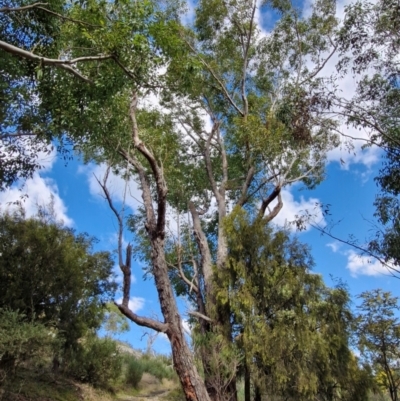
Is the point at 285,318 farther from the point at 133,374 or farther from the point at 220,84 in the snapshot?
the point at 220,84

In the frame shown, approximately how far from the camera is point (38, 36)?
631 cm

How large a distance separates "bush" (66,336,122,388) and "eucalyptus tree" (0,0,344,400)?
317 cm

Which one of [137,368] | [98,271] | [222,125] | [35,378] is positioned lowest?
[35,378]

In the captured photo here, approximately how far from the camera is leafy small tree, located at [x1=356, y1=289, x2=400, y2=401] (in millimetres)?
11086

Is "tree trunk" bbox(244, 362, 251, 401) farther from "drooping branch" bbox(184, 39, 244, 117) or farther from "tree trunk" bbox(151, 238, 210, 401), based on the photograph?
"drooping branch" bbox(184, 39, 244, 117)

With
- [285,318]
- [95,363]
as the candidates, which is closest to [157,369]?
[95,363]

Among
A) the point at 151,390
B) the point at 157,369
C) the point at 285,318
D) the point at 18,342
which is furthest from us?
the point at 157,369

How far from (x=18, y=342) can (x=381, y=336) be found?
33.0 feet

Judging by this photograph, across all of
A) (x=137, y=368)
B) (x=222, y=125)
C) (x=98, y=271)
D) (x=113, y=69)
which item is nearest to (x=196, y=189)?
(x=222, y=125)

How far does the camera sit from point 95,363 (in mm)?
10867

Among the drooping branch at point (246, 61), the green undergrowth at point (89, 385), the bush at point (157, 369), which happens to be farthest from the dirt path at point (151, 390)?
the drooping branch at point (246, 61)

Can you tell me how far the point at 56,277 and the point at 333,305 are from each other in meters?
7.49

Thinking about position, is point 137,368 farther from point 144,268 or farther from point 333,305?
point 333,305

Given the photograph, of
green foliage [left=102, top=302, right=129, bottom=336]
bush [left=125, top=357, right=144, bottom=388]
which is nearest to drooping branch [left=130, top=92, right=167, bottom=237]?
bush [left=125, top=357, right=144, bottom=388]
